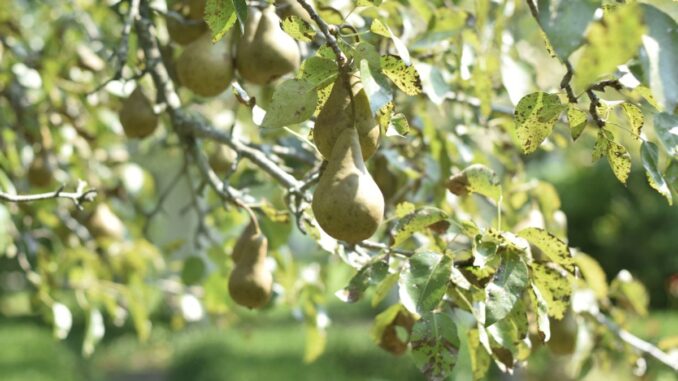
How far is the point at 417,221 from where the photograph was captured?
3.58ft

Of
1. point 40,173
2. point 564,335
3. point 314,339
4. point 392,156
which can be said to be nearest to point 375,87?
point 392,156

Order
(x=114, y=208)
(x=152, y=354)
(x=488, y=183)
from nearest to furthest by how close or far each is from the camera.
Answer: (x=488, y=183)
(x=114, y=208)
(x=152, y=354)

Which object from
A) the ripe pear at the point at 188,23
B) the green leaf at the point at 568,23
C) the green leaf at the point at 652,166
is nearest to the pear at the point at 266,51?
the ripe pear at the point at 188,23

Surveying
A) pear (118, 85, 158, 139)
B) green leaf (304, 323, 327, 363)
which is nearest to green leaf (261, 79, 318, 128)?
pear (118, 85, 158, 139)

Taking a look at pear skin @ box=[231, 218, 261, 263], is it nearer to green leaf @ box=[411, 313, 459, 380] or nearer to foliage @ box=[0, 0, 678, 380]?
foliage @ box=[0, 0, 678, 380]

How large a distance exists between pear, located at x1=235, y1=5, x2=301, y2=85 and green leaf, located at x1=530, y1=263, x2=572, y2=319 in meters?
0.43

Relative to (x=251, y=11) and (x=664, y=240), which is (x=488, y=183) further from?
(x=664, y=240)

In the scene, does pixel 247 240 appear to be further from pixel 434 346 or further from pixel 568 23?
pixel 568 23

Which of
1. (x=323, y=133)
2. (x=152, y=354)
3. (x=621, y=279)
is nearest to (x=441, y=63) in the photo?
(x=621, y=279)

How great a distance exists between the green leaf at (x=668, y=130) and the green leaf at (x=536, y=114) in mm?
105

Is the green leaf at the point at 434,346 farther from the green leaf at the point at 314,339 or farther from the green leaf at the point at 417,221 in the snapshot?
the green leaf at the point at 314,339

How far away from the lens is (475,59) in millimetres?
1357

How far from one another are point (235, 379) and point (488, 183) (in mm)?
3959

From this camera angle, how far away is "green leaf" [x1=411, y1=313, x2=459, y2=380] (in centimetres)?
103
